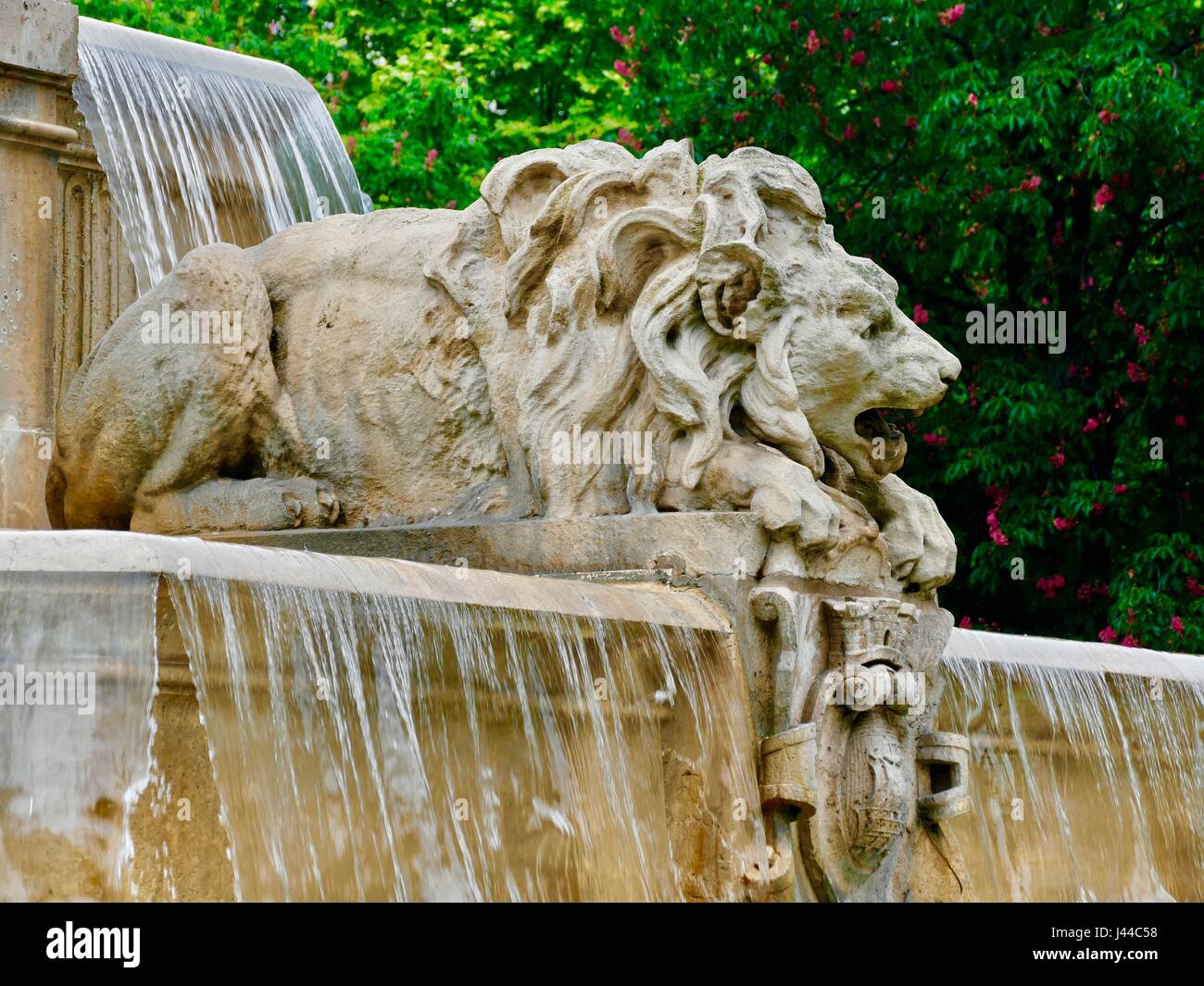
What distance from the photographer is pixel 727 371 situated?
22.3ft

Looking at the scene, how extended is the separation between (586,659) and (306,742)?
3.37 ft

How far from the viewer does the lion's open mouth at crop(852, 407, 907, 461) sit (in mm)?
7023

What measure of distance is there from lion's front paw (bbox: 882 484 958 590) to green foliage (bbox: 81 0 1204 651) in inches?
218

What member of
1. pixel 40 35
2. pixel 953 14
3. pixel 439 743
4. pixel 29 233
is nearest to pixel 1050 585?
pixel 953 14

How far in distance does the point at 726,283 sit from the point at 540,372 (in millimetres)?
686

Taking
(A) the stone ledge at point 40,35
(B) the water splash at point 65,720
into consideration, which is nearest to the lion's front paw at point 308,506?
(A) the stone ledge at point 40,35

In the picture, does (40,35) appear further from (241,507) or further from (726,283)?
(726,283)

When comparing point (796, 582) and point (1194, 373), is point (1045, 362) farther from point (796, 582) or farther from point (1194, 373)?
point (796, 582)

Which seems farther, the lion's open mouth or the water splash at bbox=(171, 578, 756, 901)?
the lion's open mouth

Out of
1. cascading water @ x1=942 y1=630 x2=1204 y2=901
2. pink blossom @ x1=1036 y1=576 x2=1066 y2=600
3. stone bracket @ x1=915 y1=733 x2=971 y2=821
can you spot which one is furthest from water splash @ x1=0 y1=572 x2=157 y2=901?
pink blossom @ x1=1036 y1=576 x2=1066 y2=600

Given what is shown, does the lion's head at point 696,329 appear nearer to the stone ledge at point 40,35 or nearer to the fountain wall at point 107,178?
the fountain wall at point 107,178

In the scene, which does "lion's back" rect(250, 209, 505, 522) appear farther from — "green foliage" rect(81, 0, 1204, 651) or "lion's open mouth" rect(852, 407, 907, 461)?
"green foliage" rect(81, 0, 1204, 651)

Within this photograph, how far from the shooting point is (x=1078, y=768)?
8.16 meters
